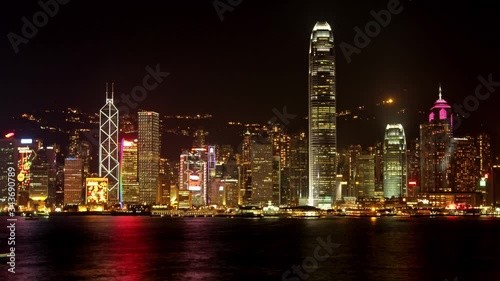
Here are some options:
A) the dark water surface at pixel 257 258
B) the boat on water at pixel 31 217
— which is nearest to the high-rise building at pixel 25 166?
the boat on water at pixel 31 217

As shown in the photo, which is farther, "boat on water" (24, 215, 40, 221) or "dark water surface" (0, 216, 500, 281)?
"boat on water" (24, 215, 40, 221)

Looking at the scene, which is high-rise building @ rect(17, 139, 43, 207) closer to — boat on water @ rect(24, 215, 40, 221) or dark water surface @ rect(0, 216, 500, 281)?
boat on water @ rect(24, 215, 40, 221)

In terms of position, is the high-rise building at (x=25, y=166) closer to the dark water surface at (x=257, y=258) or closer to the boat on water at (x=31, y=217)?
the boat on water at (x=31, y=217)

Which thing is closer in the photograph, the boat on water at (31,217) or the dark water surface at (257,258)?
the dark water surface at (257,258)

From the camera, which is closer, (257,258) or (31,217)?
(257,258)

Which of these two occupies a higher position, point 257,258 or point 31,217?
point 257,258

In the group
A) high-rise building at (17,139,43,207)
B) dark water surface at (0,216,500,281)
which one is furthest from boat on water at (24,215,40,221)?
dark water surface at (0,216,500,281)

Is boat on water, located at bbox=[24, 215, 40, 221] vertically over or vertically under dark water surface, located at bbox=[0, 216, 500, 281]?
under

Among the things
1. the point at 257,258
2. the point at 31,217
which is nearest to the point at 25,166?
the point at 31,217

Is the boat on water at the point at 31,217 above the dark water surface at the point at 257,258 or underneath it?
underneath

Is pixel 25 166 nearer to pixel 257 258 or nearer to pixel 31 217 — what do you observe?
pixel 31 217

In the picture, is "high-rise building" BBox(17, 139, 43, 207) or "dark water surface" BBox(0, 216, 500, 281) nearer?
"dark water surface" BBox(0, 216, 500, 281)

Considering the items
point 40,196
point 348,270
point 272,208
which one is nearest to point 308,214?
point 272,208
